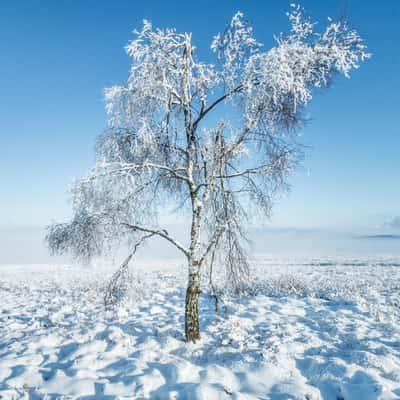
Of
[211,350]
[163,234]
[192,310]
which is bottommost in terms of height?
[211,350]

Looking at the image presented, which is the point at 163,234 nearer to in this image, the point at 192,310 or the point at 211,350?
the point at 192,310

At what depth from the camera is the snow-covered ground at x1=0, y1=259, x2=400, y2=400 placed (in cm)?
510

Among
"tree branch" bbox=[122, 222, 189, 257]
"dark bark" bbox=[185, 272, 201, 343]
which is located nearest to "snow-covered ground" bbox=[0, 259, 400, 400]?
"dark bark" bbox=[185, 272, 201, 343]

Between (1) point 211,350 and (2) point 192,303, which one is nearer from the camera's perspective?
(1) point 211,350

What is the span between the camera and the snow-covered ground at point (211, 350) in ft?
16.7

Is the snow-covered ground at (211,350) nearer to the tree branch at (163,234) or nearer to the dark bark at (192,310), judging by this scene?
the dark bark at (192,310)

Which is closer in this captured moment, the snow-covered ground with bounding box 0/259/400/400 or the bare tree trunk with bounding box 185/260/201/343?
the snow-covered ground with bounding box 0/259/400/400

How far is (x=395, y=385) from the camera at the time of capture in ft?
16.9

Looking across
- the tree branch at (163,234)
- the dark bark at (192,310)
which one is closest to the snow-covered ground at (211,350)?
the dark bark at (192,310)

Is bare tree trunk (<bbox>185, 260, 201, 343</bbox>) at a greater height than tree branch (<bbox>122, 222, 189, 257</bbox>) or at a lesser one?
lesser

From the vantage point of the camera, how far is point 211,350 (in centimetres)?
686

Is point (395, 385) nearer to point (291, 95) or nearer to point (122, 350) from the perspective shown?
point (122, 350)

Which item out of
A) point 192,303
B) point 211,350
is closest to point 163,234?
point 192,303

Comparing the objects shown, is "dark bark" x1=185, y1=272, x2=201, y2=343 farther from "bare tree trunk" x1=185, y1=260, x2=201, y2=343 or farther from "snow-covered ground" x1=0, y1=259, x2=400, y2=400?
"snow-covered ground" x1=0, y1=259, x2=400, y2=400
